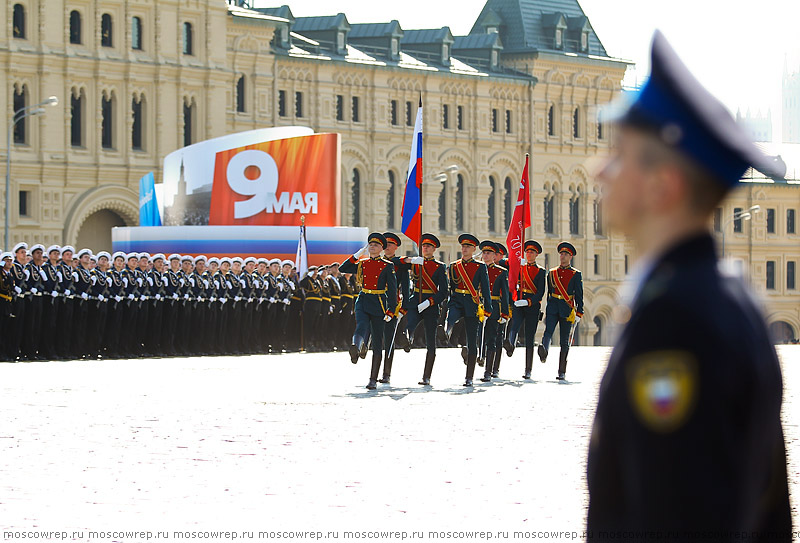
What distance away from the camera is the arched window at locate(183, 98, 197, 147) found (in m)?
58.5

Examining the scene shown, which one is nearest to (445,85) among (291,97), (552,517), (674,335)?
(291,97)

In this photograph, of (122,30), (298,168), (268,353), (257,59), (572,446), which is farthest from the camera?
(257,59)

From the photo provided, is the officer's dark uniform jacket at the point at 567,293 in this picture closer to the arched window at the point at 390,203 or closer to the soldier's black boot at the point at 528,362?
the soldier's black boot at the point at 528,362

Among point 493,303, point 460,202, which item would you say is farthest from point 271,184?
point 460,202

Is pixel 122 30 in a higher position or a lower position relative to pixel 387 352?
higher

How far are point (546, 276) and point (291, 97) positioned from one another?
42.7 m

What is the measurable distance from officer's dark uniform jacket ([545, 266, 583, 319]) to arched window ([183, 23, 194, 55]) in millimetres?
37876

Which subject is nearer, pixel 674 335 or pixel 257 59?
pixel 674 335

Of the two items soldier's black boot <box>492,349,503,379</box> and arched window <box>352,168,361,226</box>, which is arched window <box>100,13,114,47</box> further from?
soldier's black boot <box>492,349,503,379</box>

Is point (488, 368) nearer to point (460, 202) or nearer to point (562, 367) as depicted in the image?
point (562, 367)

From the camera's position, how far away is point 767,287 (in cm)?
8456

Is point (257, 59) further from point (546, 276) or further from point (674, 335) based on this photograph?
point (674, 335)

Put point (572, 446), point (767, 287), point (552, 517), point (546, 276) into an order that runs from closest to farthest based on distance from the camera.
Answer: point (552, 517)
point (572, 446)
point (546, 276)
point (767, 287)

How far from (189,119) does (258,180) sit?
18.6 metres
